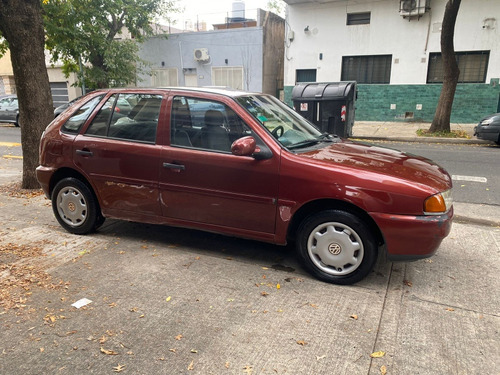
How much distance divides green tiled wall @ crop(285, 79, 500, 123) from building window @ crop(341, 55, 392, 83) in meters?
0.45

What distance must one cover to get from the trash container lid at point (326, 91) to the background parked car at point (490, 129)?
153 inches

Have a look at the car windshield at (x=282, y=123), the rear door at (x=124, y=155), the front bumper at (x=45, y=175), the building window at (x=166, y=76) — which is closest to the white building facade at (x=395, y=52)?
the building window at (x=166, y=76)

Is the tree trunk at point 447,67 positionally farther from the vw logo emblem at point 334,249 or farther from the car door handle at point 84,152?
the car door handle at point 84,152

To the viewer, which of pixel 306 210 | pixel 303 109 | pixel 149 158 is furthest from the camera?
pixel 303 109

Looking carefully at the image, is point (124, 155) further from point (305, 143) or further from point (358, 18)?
point (358, 18)

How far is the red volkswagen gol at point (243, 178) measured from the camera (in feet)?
11.1

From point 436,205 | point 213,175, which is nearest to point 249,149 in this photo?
point 213,175

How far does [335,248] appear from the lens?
358 centimetres

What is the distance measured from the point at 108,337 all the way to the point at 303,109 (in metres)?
11.3

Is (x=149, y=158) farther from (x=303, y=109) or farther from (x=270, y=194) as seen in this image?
(x=303, y=109)

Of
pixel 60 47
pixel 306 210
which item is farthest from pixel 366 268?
pixel 60 47

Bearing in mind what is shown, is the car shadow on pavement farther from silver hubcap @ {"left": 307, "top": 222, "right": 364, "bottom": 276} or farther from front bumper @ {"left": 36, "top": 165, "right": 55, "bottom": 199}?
front bumper @ {"left": 36, "top": 165, "right": 55, "bottom": 199}

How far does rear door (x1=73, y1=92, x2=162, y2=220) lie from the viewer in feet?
13.8

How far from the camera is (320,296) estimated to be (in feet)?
11.3
